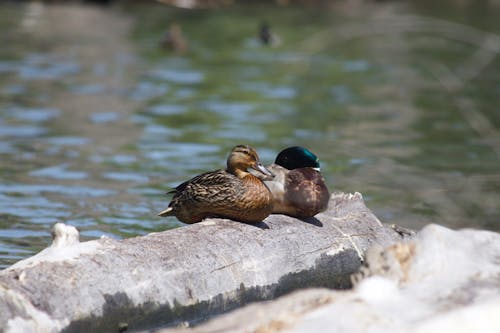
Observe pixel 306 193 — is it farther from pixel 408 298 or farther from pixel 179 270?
pixel 408 298

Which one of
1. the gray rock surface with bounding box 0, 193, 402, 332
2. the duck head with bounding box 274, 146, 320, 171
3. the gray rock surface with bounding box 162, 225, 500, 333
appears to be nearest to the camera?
the gray rock surface with bounding box 162, 225, 500, 333

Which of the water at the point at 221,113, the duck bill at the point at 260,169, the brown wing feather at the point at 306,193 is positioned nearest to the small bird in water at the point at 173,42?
the water at the point at 221,113

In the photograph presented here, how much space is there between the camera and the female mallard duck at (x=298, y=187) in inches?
331

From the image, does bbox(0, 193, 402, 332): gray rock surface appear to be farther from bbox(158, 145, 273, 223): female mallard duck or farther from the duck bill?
the duck bill

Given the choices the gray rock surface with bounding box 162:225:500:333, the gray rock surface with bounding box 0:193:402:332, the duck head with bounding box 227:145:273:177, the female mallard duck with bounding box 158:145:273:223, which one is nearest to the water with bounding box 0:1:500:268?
the gray rock surface with bounding box 162:225:500:333

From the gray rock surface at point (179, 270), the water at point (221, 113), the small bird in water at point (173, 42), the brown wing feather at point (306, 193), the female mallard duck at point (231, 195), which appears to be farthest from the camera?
the small bird in water at point (173, 42)

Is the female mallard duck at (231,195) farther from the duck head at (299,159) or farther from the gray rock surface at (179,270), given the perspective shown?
the duck head at (299,159)

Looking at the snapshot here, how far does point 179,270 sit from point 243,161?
4.70 feet

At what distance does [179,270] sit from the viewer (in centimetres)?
727

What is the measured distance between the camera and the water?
1176cm

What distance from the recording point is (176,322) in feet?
23.8

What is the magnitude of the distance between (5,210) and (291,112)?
8.26 meters

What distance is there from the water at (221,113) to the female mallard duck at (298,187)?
3.89 ft

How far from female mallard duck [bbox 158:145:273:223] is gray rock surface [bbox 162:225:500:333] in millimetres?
2255
